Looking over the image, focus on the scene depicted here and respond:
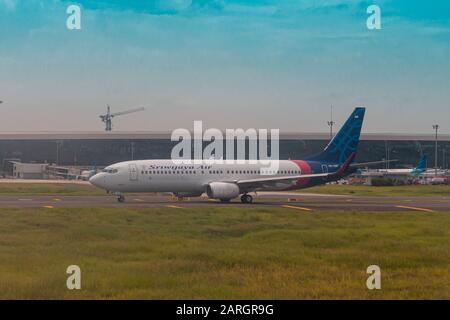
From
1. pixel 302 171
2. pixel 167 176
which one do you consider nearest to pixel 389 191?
pixel 302 171

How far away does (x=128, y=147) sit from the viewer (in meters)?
165

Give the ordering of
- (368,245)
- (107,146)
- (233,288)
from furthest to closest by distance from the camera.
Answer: (107,146)
(368,245)
(233,288)

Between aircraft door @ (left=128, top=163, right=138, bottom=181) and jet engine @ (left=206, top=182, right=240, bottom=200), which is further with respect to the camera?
aircraft door @ (left=128, top=163, right=138, bottom=181)

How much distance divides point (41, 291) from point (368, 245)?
455 inches

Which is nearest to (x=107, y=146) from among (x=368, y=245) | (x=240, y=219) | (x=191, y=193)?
(x=191, y=193)

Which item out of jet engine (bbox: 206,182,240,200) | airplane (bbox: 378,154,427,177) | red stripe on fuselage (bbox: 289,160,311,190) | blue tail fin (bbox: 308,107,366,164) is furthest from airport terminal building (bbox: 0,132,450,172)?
jet engine (bbox: 206,182,240,200)

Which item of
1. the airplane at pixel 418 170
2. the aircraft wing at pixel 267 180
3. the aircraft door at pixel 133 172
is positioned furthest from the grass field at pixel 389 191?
the airplane at pixel 418 170

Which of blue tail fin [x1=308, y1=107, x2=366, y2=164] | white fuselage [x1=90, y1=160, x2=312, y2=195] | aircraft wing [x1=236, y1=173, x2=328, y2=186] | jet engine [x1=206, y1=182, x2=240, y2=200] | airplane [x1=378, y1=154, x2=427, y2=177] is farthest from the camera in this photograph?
airplane [x1=378, y1=154, x2=427, y2=177]

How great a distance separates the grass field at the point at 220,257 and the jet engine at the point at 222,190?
63.1 feet

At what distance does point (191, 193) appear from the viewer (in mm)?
53281

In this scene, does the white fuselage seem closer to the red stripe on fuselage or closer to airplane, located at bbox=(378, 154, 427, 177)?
the red stripe on fuselage

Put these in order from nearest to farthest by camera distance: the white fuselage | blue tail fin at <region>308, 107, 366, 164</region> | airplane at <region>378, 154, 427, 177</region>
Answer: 1. the white fuselage
2. blue tail fin at <region>308, 107, 366, 164</region>
3. airplane at <region>378, 154, 427, 177</region>

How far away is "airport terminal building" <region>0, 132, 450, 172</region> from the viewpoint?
164m
